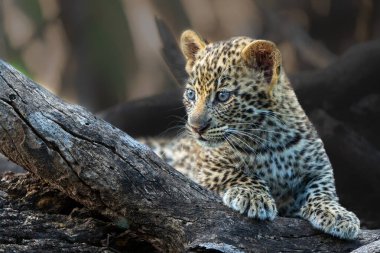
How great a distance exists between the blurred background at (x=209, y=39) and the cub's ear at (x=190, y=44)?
0.92 meters

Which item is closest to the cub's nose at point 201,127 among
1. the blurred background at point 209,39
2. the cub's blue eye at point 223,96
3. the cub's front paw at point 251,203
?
the cub's blue eye at point 223,96

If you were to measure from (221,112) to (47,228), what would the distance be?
1360mm

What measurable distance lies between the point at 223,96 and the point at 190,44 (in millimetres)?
758

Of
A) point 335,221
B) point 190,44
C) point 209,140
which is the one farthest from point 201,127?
point 335,221

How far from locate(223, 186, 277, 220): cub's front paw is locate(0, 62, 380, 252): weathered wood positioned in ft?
0.18

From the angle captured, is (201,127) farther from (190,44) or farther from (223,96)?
(190,44)

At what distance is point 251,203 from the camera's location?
4207mm

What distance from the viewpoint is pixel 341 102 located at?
6.05 metres

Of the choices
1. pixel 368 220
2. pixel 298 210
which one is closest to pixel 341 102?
pixel 368 220

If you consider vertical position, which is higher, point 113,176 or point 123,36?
point 123,36

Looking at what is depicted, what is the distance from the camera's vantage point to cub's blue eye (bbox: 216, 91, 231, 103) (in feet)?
14.8

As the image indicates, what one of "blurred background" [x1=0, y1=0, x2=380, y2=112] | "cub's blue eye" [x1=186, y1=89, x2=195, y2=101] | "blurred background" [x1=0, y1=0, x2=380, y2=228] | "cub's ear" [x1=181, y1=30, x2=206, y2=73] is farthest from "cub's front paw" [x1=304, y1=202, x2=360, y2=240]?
"blurred background" [x1=0, y1=0, x2=380, y2=112]

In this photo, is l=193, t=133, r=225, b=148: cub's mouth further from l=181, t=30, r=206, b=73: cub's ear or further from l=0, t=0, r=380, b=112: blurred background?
l=0, t=0, r=380, b=112: blurred background

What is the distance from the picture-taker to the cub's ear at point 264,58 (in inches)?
175
